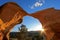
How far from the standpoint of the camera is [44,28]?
2883mm

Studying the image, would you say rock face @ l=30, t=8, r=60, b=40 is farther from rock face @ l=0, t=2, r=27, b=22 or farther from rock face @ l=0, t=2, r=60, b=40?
rock face @ l=0, t=2, r=27, b=22

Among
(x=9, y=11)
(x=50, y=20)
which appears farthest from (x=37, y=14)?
(x=9, y=11)

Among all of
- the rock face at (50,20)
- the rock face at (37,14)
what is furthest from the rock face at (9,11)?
the rock face at (50,20)

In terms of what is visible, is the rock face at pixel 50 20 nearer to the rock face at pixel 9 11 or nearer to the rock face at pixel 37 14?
the rock face at pixel 37 14

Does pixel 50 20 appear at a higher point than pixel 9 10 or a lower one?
lower

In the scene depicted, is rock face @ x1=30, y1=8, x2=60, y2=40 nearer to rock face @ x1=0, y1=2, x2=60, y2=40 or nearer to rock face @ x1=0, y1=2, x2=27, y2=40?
rock face @ x1=0, y1=2, x2=60, y2=40

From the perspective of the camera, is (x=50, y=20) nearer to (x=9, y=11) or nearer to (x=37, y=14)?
(x=37, y=14)

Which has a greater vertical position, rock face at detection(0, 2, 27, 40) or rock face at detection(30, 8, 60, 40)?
rock face at detection(0, 2, 27, 40)

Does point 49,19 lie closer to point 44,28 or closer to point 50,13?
point 50,13

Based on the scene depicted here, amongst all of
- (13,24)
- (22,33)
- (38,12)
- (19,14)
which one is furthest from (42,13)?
(22,33)

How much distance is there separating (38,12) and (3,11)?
51 centimetres

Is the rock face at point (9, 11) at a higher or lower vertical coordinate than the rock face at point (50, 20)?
higher

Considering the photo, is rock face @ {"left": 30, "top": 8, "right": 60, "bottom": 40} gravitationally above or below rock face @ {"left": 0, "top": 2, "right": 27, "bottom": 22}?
below

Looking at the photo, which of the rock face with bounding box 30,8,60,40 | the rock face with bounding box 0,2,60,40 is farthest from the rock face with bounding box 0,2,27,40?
the rock face with bounding box 30,8,60,40
